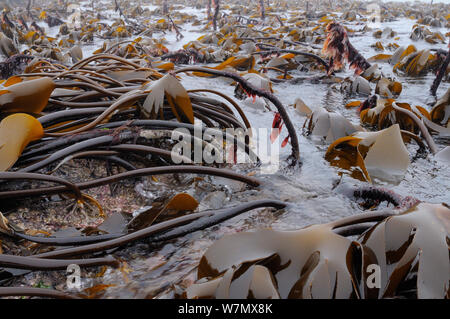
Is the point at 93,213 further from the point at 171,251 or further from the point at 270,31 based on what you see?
the point at 270,31

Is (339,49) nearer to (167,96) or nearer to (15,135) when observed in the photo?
(167,96)

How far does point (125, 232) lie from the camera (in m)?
1.08

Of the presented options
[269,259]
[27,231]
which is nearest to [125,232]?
[27,231]

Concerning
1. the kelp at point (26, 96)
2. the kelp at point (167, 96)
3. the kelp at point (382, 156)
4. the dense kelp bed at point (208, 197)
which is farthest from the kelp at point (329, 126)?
the kelp at point (26, 96)

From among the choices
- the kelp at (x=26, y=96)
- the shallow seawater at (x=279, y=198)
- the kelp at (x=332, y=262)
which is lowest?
the shallow seawater at (x=279, y=198)

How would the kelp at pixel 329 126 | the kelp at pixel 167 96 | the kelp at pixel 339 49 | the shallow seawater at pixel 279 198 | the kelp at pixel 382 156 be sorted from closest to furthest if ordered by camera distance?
the shallow seawater at pixel 279 198 → the kelp at pixel 382 156 → the kelp at pixel 167 96 → the kelp at pixel 329 126 → the kelp at pixel 339 49

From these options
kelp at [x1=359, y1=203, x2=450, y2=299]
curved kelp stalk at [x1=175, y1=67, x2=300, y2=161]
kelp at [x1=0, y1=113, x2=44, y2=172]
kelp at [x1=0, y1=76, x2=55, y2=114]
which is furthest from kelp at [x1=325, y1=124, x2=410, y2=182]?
kelp at [x1=0, y1=76, x2=55, y2=114]

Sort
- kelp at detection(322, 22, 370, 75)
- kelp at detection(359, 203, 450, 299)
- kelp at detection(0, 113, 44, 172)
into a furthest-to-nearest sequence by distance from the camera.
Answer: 1. kelp at detection(322, 22, 370, 75)
2. kelp at detection(0, 113, 44, 172)
3. kelp at detection(359, 203, 450, 299)

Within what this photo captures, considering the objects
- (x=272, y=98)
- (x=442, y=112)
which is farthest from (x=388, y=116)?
(x=272, y=98)

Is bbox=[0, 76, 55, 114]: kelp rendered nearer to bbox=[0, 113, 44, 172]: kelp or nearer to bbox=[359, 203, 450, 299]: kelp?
bbox=[0, 113, 44, 172]: kelp

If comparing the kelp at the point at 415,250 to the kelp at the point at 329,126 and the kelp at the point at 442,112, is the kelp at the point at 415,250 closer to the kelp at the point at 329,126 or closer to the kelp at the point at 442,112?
the kelp at the point at 329,126

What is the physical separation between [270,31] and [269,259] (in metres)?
6.88

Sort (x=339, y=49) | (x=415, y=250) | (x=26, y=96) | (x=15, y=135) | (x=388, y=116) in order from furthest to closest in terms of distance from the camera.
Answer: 1. (x=339, y=49)
2. (x=388, y=116)
3. (x=26, y=96)
4. (x=15, y=135)
5. (x=415, y=250)

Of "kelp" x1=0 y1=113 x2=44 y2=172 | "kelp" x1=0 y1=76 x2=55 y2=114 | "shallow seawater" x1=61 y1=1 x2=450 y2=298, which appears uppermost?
"kelp" x1=0 y1=76 x2=55 y2=114
